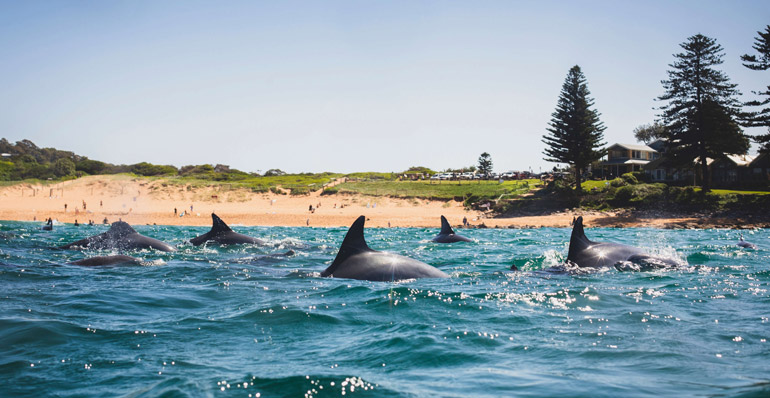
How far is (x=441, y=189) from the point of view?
76750mm

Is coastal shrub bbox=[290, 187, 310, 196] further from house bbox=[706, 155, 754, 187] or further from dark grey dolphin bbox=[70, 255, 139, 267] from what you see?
dark grey dolphin bbox=[70, 255, 139, 267]

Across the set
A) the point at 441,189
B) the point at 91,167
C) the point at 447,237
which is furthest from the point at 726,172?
the point at 91,167

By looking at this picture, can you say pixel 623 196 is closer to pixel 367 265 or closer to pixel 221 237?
pixel 221 237

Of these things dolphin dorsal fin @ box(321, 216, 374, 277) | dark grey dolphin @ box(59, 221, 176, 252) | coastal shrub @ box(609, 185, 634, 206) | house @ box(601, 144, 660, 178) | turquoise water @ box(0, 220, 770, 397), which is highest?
house @ box(601, 144, 660, 178)

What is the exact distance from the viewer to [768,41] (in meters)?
50.3

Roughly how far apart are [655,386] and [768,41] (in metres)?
56.9

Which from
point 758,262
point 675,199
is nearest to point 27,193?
point 675,199

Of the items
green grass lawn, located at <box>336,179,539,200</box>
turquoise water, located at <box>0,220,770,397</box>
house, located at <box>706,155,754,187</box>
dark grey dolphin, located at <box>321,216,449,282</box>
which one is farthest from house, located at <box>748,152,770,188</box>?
dark grey dolphin, located at <box>321,216,449,282</box>

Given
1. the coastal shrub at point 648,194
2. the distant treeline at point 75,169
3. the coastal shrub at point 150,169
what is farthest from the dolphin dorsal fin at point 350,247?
the coastal shrub at point 150,169

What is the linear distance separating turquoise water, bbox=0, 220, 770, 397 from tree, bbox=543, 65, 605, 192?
178 ft

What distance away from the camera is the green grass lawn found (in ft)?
231

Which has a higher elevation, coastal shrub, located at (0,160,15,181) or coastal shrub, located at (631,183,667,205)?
coastal shrub, located at (0,160,15,181)

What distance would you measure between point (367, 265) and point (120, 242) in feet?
35.3

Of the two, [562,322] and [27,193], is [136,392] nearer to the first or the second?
[562,322]
